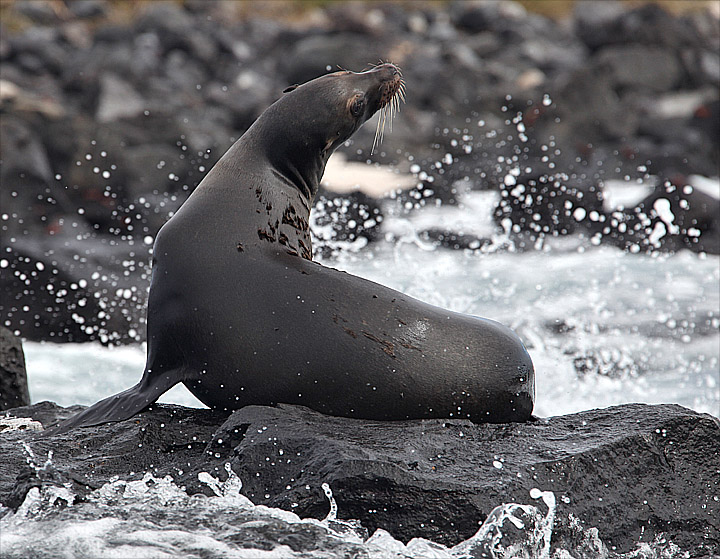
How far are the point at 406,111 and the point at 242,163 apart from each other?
49.5 feet

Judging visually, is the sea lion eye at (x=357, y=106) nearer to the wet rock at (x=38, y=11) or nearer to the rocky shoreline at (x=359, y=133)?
the rocky shoreline at (x=359, y=133)

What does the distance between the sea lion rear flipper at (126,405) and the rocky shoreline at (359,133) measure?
15.0 ft

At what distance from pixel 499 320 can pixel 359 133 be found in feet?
25.7

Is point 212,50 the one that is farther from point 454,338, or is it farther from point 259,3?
point 454,338

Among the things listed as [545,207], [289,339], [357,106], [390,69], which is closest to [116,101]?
[545,207]

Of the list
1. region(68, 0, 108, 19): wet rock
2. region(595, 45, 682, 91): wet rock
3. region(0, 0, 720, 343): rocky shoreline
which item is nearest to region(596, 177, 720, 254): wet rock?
region(0, 0, 720, 343): rocky shoreline

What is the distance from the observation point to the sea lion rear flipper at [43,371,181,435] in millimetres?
4355

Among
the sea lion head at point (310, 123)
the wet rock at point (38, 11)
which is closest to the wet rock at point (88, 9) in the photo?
the wet rock at point (38, 11)

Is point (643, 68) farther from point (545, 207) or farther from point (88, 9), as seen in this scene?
point (88, 9)

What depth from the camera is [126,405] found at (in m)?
4.42

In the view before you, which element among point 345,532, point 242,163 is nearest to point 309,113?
point 242,163

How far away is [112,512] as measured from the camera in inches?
140

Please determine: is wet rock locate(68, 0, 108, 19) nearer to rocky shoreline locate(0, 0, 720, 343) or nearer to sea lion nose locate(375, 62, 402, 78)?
rocky shoreline locate(0, 0, 720, 343)

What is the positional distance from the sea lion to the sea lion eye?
0.86m
